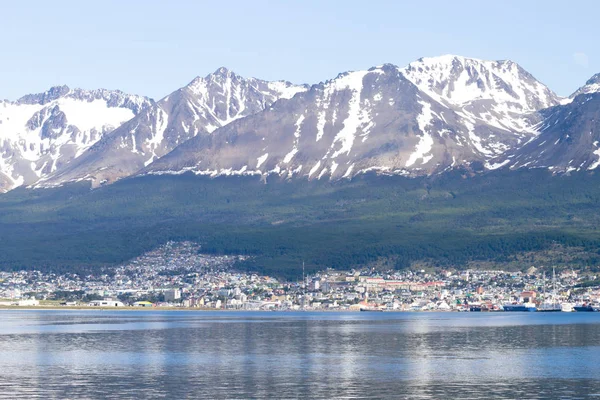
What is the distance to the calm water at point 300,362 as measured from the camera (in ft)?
232

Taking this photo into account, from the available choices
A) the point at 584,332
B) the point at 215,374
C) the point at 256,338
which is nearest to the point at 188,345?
the point at 256,338

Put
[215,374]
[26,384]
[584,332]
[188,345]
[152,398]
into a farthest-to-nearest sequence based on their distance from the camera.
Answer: [584,332]
[188,345]
[215,374]
[26,384]
[152,398]

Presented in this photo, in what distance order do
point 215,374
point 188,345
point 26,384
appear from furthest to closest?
point 188,345 → point 215,374 → point 26,384

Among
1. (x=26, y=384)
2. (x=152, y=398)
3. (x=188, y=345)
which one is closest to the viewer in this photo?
(x=152, y=398)

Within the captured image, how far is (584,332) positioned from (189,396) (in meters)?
68.7

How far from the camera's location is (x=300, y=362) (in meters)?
88.4

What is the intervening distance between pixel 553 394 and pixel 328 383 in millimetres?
13429

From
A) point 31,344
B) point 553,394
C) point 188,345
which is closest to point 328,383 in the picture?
point 553,394

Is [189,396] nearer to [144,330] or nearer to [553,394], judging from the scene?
[553,394]

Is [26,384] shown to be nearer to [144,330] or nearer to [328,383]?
[328,383]

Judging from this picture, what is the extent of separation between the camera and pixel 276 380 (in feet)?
249

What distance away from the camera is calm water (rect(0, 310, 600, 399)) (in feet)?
232

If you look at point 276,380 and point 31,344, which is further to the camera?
point 31,344

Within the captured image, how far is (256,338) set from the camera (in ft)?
385
